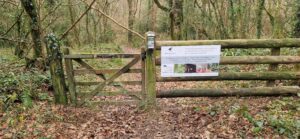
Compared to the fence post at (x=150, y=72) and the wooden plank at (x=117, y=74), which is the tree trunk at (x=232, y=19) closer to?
the fence post at (x=150, y=72)

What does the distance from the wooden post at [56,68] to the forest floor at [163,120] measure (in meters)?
0.25

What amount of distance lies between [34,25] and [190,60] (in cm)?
456

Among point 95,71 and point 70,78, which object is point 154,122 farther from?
point 70,78

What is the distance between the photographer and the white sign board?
6703 millimetres

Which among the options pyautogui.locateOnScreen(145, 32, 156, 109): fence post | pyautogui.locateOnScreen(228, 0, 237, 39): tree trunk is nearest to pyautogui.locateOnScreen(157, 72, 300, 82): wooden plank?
pyautogui.locateOnScreen(145, 32, 156, 109): fence post

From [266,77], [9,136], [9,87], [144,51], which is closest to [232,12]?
[266,77]

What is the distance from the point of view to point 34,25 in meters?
8.27

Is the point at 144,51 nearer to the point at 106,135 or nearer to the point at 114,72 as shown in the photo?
the point at 114,72

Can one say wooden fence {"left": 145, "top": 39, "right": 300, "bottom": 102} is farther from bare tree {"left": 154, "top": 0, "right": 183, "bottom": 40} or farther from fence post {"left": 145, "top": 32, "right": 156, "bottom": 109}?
bare tree {"left": 154, "top": 0, "right": 183, "bottom": 40}

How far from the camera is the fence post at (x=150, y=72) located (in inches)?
259

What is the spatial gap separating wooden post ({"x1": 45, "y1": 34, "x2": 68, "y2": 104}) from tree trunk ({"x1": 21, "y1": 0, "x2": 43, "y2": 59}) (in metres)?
1.75

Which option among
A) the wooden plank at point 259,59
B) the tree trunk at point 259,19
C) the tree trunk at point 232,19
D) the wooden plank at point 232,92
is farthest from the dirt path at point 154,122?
the tree trunk at point 232,19

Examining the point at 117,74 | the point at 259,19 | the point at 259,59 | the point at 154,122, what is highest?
the point at 259,19

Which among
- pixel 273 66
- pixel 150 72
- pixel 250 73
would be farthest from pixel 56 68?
pixel 273 66
